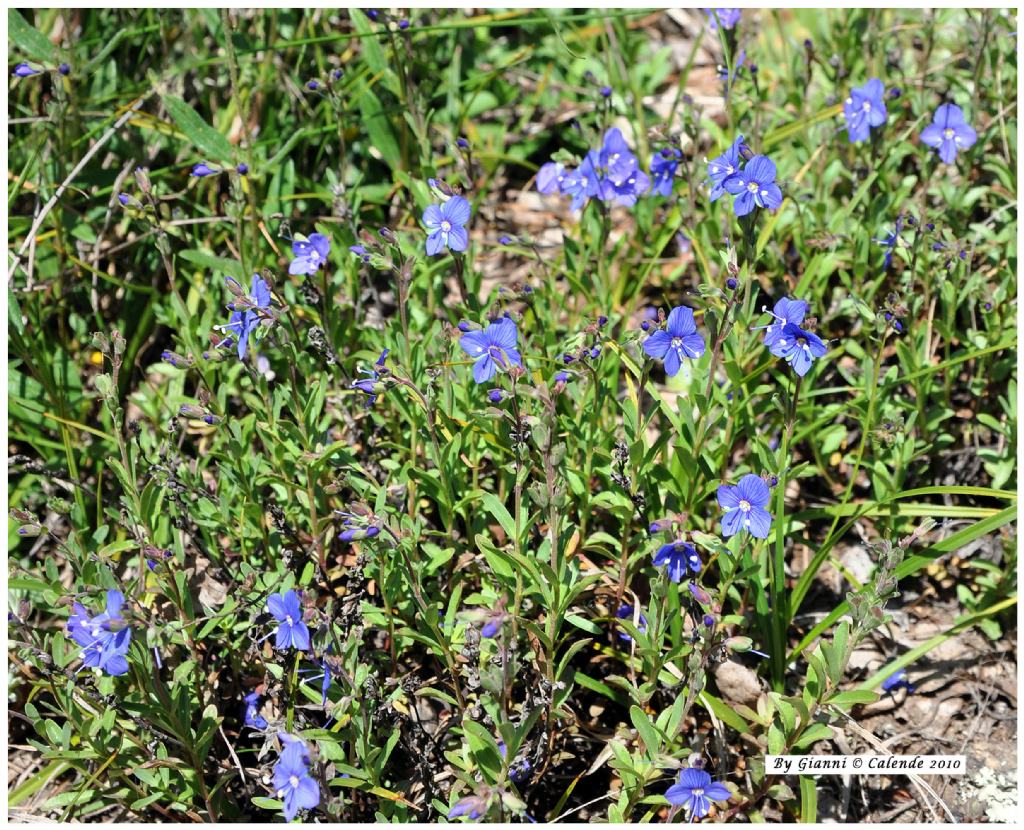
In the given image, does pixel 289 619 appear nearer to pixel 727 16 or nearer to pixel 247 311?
pixel 247 311

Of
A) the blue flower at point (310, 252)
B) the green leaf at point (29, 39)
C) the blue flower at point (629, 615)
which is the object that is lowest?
the blue flower at point (629, 615)

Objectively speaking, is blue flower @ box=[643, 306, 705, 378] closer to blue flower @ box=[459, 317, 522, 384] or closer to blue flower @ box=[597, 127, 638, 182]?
blue flower @ box=[459, 317, 522, 384]

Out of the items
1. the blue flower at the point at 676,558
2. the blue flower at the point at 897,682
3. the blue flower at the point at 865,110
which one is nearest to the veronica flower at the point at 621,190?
the blue flower at the point at 865,110

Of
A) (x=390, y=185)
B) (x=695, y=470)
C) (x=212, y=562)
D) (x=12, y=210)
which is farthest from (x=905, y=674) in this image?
(x=12, y=210)

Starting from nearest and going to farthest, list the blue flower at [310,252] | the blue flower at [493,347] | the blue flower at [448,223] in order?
1. the blue flower at [493,347]
2. the blue flower at [448,223]
3. the blue flower at [310,252]

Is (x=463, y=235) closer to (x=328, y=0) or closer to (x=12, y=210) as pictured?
(x=328, y=0)

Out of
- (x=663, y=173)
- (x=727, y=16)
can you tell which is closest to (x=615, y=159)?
(x=663, y=173)

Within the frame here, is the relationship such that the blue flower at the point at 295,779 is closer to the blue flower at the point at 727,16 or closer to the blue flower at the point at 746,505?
the blue flower at the point at 746,505
